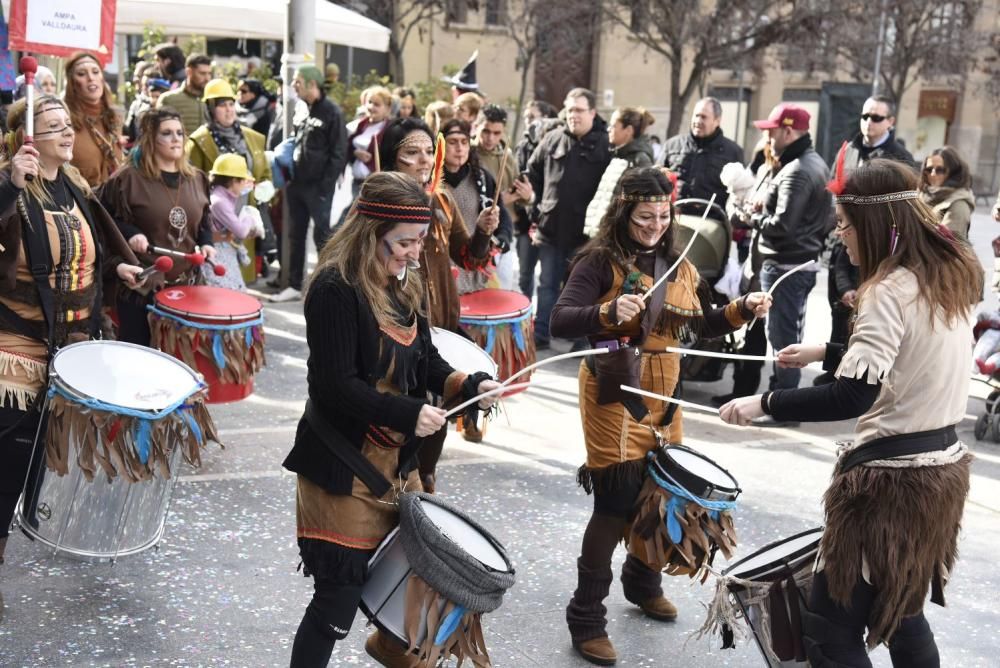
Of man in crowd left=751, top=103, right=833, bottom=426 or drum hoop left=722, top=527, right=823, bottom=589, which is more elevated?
man in crowd left=751, top=103, right=833, bottom=426

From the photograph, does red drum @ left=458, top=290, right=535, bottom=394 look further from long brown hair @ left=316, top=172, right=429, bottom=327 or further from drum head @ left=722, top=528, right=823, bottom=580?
long brown hair @ left=316, top=172, right=429, bottom=327

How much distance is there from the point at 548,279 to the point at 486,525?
4064 millimetres

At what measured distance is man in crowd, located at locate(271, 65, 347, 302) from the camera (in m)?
9.94

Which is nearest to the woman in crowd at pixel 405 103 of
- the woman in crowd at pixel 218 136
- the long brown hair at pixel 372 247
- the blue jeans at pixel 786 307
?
the woman in crowd at pixel 218 136

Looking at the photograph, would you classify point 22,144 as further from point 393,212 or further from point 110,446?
point 393,212

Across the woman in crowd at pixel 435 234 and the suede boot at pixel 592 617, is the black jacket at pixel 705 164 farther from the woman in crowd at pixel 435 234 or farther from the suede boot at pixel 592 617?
the suede boot at pixel 592 617

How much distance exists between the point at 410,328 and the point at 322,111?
22.9 feet

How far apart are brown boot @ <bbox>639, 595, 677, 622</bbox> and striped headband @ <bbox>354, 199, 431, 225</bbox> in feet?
6.41

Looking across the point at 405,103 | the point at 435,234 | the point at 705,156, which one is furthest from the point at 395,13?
the point at 435,234

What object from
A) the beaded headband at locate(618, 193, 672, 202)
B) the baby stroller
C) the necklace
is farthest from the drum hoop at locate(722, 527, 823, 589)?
the baby stroller

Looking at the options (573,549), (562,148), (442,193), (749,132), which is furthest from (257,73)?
(749,132)

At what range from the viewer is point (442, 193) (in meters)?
5.55

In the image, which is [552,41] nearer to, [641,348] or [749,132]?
[749,132]

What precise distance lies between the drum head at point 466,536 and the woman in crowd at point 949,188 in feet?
15.9
